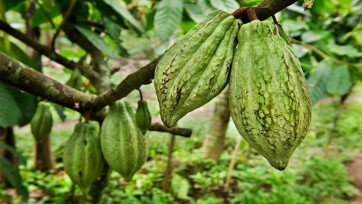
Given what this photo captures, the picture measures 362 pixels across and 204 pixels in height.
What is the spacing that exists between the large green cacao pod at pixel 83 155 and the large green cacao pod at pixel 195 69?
577 millimetres

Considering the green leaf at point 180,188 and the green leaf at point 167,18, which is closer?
the green leaf at point 167,18

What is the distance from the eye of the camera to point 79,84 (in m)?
1.72

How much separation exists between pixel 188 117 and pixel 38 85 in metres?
5.47

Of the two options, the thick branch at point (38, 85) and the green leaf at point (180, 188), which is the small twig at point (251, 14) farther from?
the green leaf at point (180, 188)

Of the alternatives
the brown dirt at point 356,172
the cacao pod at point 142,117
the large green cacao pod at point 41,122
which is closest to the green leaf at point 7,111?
the large green cacao pod at point 41,122

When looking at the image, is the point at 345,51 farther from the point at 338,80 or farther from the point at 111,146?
the point at 111,146

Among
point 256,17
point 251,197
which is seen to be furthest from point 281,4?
point 251,197

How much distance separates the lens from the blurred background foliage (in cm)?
156

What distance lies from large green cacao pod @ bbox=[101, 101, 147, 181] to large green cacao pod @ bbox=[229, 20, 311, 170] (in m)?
0.55

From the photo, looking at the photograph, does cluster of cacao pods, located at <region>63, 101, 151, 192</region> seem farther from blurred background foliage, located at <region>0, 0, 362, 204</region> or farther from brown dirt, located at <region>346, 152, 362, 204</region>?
brown dirt, located at <region>346, 152, 362, 204</region>

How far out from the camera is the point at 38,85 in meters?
0.96

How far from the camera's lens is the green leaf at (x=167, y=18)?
140 centimetres

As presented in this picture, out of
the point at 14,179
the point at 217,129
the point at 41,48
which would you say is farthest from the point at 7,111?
the point at 217,129

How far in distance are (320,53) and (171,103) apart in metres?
1.37
